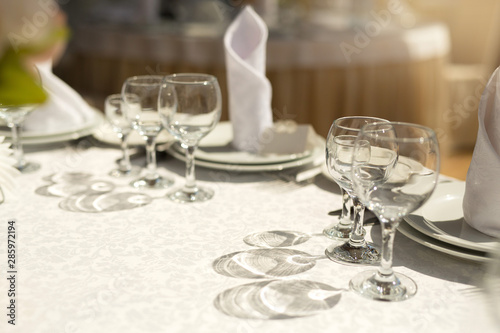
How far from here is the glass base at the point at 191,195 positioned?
963mm

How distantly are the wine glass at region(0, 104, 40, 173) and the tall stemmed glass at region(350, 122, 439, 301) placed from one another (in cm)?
70

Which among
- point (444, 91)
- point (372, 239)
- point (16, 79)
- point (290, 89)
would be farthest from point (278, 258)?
point (444, 91)

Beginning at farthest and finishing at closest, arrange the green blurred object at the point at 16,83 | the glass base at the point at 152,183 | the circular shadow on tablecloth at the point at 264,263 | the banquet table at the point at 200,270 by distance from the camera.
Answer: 1. the glass base at the point at 152,183
2. the circular shadow on tablecloth at the point at 264,263
3. the banquet table at the point at 200,270
4. the green blurred object at the point at 16,83

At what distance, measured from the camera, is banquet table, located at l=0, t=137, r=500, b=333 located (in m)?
0.59

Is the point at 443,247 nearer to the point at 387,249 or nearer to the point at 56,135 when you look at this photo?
the point at 387,249

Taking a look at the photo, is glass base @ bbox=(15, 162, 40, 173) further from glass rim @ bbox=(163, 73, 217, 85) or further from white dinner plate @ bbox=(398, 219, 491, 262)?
white dinner plate @ bbox=(398, 219, 491, 262)

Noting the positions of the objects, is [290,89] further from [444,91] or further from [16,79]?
[16,79]

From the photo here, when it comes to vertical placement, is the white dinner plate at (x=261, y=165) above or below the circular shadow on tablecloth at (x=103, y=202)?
above

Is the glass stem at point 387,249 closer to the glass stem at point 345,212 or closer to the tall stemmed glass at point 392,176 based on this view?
the tall stemmed glass at point 392,176

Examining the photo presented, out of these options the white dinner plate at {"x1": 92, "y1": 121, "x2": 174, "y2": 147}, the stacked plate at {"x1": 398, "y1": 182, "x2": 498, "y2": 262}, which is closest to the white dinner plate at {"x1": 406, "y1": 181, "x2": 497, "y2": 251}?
the stacked plate at {"x1": 398, "y1": 182, "x2": 498, "y2": 262}

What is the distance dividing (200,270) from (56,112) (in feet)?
2.59

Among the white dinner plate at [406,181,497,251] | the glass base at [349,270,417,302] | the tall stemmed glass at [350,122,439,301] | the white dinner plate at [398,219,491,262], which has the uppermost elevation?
the tall stemmed glass at [350,122,439,301]

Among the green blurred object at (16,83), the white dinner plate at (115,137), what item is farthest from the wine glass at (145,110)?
the green blurred object at (16,83)

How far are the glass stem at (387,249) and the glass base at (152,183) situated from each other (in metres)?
0.53
